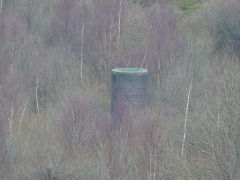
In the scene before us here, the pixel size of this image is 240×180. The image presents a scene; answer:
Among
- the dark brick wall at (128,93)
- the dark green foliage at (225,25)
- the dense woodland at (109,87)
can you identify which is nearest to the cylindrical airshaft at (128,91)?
the dark brick wall at (128,93)

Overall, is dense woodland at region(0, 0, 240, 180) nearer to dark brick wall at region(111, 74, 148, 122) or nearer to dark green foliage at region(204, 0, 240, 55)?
dark green foliage at region(204, 0, 240, 55)

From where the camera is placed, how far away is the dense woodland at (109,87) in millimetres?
7551

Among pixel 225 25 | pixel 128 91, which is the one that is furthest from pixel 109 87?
pixel 225 25

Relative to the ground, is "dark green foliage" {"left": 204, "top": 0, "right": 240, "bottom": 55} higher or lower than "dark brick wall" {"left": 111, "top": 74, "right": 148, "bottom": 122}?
higher

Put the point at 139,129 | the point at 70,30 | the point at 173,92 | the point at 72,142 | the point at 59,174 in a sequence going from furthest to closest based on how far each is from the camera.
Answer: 1. the point at 70,30
2. the point at 173,92
3. the point at 72,142
4. the point at 139,129
5. the point at 59,174

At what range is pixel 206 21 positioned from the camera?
18172 millimetres

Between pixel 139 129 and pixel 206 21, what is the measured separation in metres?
10.3

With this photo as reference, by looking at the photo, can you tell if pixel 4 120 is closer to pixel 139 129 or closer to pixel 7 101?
pixel 7 101

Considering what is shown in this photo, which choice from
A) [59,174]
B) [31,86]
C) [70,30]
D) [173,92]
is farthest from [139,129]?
[70,30]

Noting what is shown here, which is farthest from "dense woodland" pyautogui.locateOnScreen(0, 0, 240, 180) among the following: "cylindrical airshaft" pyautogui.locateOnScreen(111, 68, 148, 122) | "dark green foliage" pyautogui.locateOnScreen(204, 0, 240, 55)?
"cylindrical airshaft" pyautogui.locateOnScreen(111, 68, 148, 122)

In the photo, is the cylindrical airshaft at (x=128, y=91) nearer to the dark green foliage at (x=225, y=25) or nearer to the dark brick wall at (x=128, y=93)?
the dark brick wall at (x=128, y=93)

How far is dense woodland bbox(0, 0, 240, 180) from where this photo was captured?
7551 mm

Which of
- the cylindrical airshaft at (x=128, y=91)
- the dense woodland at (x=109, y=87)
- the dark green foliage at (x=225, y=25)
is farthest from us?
the dark green foliage at (x=225, y=25)

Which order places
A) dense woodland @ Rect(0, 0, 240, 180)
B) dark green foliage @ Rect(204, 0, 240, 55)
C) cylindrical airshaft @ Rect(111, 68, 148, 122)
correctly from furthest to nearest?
dark green foliage @ Rect(204, 0, 240, 55) → cylindrical airshaft @ Rect(111, 68, 148, 122) → dense woodland @ Rect(0, 0, 240, 180)
